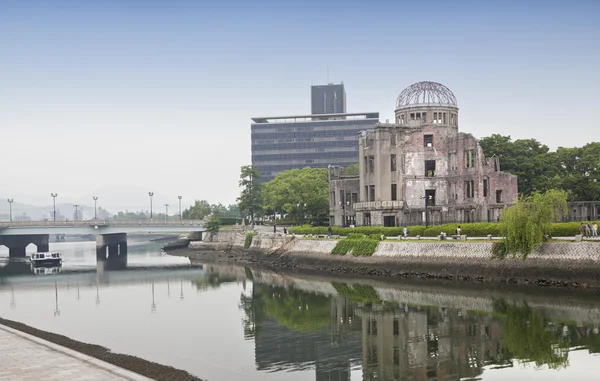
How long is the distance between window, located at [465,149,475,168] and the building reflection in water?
4675 centimetres

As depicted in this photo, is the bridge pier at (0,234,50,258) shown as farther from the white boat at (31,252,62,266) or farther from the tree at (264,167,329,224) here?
the tree at (264,167,329,224)

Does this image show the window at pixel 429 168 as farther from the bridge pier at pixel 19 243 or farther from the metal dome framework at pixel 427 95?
the bridge pier at pixel 19 243

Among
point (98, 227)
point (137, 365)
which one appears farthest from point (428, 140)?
point (137, 365)

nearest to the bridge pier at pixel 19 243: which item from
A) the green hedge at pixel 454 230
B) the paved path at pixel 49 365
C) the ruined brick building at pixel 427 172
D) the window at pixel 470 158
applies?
the green hedge at pixel 454 230

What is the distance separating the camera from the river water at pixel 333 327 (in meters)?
37.8

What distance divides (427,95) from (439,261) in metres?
44.3

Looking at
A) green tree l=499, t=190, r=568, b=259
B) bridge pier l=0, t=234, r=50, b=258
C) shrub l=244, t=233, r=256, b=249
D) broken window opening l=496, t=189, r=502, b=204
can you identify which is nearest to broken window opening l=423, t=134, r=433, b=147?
broken window opening l=496, t=189, r=502, b=204

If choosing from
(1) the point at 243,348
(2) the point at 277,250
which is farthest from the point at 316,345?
(2) the point at 277,250

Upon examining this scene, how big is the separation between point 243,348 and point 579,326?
22453 millimetres

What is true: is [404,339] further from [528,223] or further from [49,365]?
[528,223]

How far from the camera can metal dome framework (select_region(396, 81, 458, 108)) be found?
11156 cm

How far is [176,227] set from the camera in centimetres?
14650

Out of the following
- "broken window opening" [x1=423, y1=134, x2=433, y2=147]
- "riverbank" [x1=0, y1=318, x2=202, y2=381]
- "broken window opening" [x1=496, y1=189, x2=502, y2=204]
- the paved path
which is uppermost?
"broken window opening" [x1=423, y1=134, x2=433, y2=147]

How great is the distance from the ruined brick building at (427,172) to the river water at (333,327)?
95.8 feet
